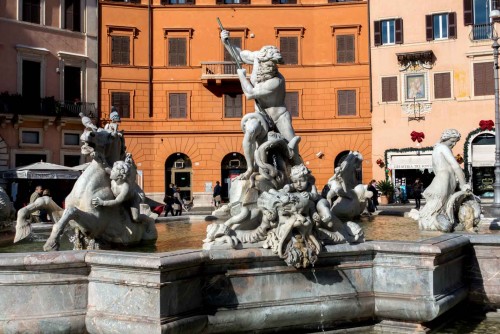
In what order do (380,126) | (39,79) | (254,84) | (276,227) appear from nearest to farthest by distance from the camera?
(276,227) < (254,84) < (39,79) < (380,126)

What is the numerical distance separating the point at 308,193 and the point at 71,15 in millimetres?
29405

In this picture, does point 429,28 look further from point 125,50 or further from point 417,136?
point 125,50

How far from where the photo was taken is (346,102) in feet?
109

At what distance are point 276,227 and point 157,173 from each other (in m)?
28.3

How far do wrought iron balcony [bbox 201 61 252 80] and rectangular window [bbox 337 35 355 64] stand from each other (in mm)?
5258

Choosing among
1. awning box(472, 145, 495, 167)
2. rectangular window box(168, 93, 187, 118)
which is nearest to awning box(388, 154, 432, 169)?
awning box(472, 145, 495, 167)

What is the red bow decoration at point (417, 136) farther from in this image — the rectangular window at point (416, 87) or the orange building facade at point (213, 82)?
the orange building facade at point (213, 82)

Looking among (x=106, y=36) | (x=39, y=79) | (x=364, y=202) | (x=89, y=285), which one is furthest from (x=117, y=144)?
(x=106, y=36)

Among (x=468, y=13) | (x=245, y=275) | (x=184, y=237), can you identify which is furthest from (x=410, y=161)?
(x=245, y=275)

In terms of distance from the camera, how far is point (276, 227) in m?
4.90

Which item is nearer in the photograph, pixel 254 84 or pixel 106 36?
pixel 254 84

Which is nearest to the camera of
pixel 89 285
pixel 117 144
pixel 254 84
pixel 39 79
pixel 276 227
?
pixel 89 285

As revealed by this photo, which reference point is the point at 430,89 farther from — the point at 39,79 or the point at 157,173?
the point at 39,79

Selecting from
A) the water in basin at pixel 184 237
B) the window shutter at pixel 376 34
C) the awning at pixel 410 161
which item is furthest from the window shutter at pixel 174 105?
the water in basin at pixel 184 237
